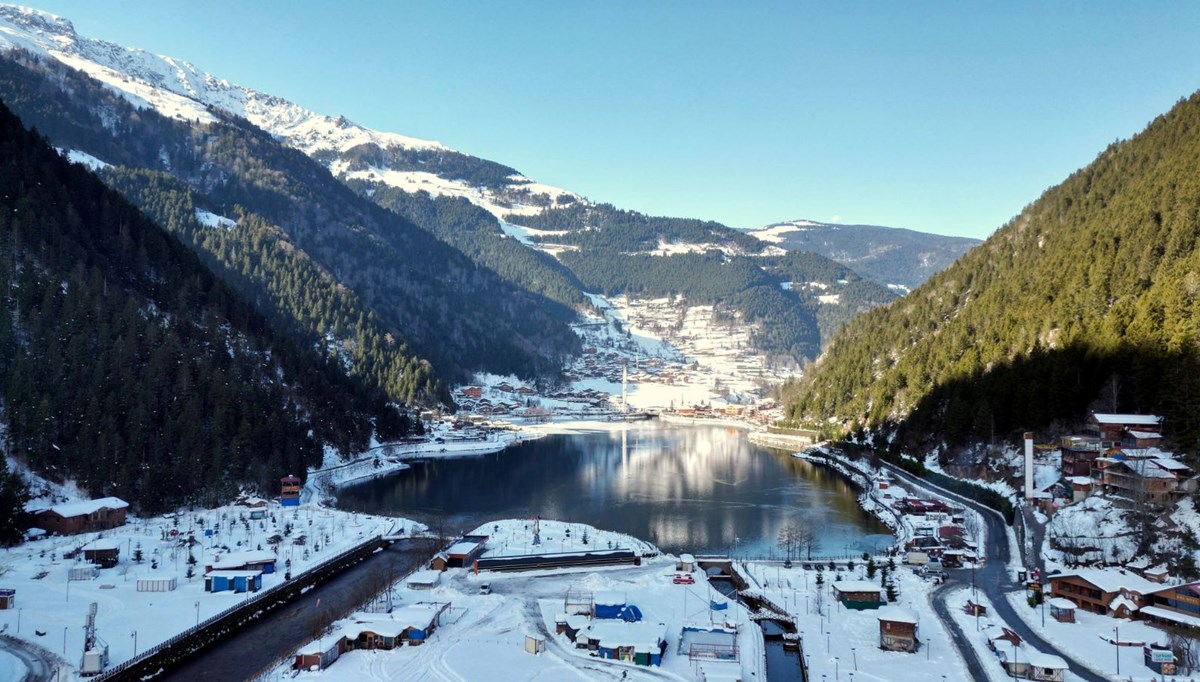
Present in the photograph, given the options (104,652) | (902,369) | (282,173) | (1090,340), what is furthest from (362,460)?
(282,173)

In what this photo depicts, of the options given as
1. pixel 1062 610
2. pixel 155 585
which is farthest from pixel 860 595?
pixel 155 585

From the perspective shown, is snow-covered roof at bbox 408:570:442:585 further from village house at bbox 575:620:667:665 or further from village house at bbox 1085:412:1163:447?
village house at bbox 1085:412:1163:447

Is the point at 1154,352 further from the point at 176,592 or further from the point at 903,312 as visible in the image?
the point at 176,592

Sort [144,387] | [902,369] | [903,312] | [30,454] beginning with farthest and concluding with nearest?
[903,312] < [902,369] < [144,387] < [30,454]

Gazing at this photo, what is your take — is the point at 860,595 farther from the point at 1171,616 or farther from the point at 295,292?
the point at 295,292

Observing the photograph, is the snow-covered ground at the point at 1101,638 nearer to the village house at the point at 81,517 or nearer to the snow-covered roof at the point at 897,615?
the snow-covered roof at the point at 897,615

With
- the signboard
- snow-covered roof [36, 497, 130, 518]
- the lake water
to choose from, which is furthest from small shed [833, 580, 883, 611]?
snow-covered roof [36, 497, 130, 518]
